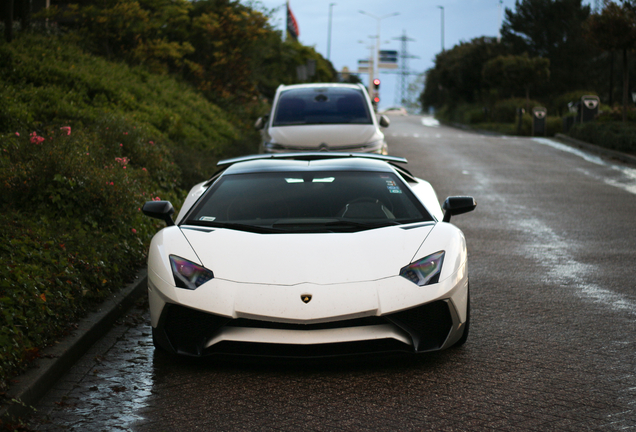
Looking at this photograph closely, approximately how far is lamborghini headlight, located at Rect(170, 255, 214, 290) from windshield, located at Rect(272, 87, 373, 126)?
832 cm

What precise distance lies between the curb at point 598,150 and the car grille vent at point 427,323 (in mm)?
15652

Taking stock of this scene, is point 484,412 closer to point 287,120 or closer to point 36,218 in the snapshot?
point 36,218

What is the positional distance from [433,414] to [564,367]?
117 cm

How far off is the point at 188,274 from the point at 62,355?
91 cm

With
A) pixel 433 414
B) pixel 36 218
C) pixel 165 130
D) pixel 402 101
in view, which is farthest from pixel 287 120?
pixel 402 101

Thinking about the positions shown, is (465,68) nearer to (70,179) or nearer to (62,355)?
(70,179)

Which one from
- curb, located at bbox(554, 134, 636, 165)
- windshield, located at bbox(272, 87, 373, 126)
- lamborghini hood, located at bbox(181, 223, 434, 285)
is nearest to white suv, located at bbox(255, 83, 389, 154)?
windshield, located at bbox(272, 87, 373, 126)

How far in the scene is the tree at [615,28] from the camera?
939 inches

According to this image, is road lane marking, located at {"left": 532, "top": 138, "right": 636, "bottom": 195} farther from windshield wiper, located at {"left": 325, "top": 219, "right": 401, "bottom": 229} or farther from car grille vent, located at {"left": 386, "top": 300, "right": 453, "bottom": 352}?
car grille vent, located at {"left": 386, "top": 300, "right": 453, "bottom": 352}

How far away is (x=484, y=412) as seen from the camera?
155 inches

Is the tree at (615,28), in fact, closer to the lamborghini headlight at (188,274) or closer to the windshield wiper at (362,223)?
the windshield wiper at (362,223)

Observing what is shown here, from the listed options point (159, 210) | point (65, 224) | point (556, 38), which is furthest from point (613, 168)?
point (556, 38)

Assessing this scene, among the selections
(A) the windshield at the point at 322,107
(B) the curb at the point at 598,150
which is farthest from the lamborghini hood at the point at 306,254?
(B) the curb at the point at 598,150

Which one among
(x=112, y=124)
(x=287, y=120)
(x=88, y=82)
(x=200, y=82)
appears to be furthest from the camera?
(x=200, y=82)
